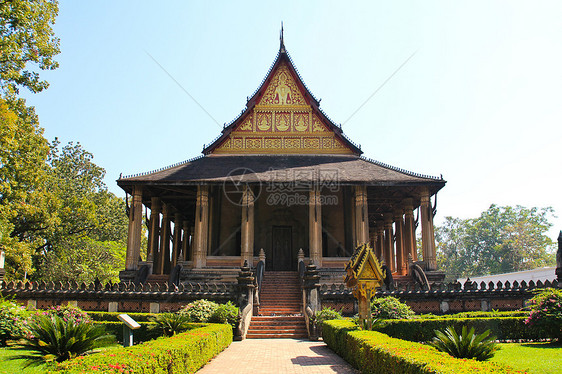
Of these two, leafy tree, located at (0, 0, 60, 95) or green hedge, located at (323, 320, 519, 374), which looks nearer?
green hedge, located at (323, 320, 519, 374)

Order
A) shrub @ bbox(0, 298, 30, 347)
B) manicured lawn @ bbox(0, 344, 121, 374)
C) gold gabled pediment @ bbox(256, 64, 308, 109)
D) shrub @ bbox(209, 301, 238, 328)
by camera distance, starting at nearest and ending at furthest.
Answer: manicured lawn @ bbox(0, 344, 121, 374), shrub @ bbox(0, 298, 30, 347), shrub @ bbox(209, 301, 238, 328), gold gabled pediment @ bbox(256, 64, 308, 109)

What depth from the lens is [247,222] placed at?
22109 millimetres

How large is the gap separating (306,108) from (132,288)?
14.5 metres

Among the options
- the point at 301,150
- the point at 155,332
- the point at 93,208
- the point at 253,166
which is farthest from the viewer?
the point at 93,208

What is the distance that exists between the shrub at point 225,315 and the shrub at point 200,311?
0.16 meters

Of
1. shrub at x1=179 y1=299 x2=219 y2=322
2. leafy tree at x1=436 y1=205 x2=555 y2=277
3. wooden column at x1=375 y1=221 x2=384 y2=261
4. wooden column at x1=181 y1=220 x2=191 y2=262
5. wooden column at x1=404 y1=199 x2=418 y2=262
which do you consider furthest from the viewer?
leafy tree at x1=436 y1=205 x2=555 y2=277

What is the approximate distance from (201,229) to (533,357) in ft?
52.3

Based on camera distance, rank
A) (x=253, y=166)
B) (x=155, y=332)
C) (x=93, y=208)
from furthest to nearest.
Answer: (x=93, y=208)
(x=253, y=166)
(x=155, y=332)

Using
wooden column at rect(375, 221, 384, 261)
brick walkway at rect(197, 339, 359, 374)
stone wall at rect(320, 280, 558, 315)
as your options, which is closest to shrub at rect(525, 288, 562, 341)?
stone wall at rect(320, 280, 558, 315)

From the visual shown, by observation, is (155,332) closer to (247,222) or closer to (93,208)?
(247,222)

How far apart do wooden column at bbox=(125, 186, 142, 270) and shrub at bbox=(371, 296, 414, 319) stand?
12.6 m

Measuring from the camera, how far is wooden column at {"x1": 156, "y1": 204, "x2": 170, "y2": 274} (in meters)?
26.7

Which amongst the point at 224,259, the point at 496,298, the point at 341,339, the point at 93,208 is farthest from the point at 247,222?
the point at 93,208

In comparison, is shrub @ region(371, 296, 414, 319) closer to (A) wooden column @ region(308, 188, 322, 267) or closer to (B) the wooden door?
(A) wooden column @ region(308, 188, 322, 267)
